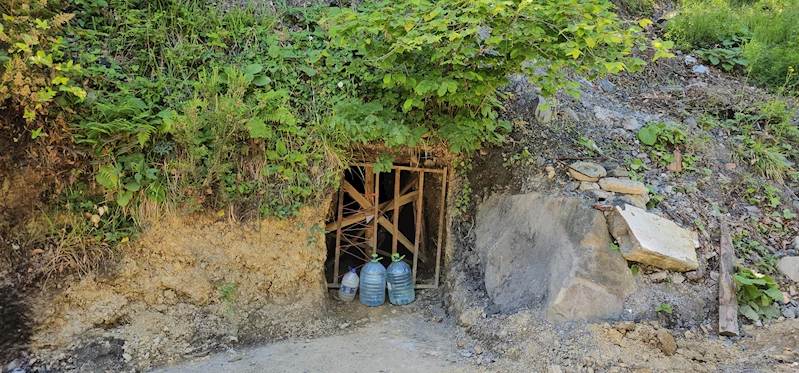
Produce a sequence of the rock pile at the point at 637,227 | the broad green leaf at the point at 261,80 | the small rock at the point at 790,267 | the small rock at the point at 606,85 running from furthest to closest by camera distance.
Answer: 1. the small rock at the point at 606,85
2. the broad green leaf at the point at 261,80
3. the small rock at the point at 790,267
4. the rock pile at the point at 637,227

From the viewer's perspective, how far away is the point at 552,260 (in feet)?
12.5

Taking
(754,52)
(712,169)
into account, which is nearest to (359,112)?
(712,169)

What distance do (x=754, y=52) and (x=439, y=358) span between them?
5.15 m

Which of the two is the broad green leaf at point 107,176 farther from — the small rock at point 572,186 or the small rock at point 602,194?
the small rock at point 602,194

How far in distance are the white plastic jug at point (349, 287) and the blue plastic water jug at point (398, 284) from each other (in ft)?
1.08

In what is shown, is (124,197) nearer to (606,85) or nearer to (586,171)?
(586,171)

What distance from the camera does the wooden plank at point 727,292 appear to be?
Answer: 3.43 meters

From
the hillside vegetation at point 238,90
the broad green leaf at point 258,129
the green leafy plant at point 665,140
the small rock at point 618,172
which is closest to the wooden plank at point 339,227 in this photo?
the hillside vegetation at point 238,90

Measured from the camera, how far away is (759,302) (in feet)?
11.8

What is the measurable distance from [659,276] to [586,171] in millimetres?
966

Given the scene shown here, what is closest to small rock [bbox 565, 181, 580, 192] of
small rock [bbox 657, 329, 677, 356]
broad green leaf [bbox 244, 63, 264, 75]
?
small rock [bbox 657, 329, 677, 356]

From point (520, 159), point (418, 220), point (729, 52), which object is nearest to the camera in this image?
point (520, 159)

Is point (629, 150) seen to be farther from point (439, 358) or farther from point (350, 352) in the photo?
point (350, 352)

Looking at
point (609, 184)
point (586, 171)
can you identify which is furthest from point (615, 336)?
point (586, 171)
